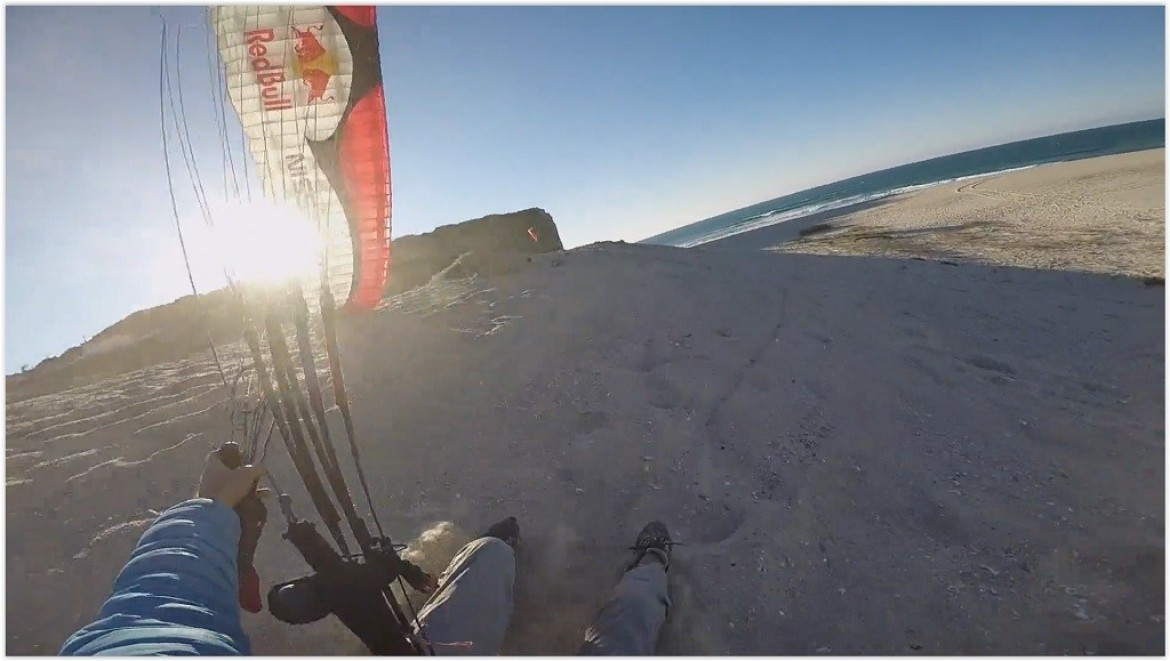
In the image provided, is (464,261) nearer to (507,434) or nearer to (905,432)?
(507,434)

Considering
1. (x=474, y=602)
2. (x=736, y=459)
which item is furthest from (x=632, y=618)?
(x=736, y=459)

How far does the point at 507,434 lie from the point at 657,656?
2276 mm

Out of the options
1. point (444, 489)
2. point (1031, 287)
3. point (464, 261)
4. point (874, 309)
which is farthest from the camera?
point (464, 261)

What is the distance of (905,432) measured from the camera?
4680mm

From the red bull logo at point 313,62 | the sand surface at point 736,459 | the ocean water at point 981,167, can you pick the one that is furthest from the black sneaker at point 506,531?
the ocean water at point 981,167

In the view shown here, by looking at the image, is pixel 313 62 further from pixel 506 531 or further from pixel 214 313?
pixel 214 313

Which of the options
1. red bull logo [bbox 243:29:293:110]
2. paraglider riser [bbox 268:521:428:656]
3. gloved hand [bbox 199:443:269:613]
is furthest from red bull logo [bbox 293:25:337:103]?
paraglider riser [bbox 268:521:428:656]

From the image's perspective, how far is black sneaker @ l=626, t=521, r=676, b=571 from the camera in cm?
334

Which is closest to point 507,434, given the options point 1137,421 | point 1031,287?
point 1137,421

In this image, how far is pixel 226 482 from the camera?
7.53ft

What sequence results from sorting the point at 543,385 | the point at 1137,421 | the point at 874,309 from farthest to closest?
the point at 874,309
the point at 543,385
the point at 1137,421

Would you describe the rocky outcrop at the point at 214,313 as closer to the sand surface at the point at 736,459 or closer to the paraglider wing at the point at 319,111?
the paraglider wing at the point at 319,111

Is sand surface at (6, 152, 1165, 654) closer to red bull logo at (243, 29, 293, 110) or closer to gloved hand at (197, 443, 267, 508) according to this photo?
gloved hand at (197, 443, 267, 508)

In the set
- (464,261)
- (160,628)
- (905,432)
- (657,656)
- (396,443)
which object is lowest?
(657,656)
